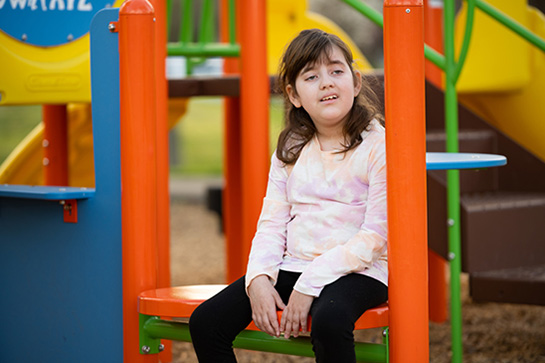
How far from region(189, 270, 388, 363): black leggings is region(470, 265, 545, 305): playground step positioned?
119cm

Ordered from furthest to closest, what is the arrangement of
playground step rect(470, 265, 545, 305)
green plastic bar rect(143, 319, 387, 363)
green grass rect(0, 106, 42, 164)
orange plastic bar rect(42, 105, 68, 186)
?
green grass rect(0, 106, 42, 164), orange plastic bar rect(42, 105, 68, 186), playground step rect(470, 265, 545, 305), green plastic bar rect(143, 319, 387, 363)

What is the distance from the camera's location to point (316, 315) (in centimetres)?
191

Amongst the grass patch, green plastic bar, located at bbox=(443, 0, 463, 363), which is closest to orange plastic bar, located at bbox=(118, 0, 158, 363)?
green plastic bar, located at bbox=(443, 0, 463, 363)

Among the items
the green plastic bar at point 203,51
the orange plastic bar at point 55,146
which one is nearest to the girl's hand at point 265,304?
the orange plastic bar at point 55,146

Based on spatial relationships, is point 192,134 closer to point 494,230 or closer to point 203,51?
point 203,51

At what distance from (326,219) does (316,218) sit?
33 mm

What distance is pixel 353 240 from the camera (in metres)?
2.03

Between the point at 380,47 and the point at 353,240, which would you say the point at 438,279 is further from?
the point at 380,47

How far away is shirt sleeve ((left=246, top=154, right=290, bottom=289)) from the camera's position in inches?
84.4

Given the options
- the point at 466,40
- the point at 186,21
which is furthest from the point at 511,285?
the point at 186,21

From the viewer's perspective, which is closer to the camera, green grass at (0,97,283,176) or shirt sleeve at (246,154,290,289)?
shirt sleeve at (246,154,290,289)

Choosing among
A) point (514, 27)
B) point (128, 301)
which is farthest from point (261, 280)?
point (514, 27)

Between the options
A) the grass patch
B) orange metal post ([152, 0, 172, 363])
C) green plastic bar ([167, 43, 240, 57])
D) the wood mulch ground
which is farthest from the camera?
the grass patch

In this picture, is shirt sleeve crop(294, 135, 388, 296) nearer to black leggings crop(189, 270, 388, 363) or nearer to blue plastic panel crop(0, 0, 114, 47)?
black leggings crop(189, 270, 388, 363)
